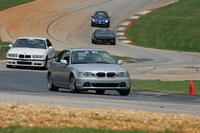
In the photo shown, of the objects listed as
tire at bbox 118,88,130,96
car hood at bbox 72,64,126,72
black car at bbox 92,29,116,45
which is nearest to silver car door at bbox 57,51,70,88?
car hood at bbox 72,64,126,72

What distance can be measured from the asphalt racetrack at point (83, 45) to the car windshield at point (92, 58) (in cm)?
97

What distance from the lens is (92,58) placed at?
868 inches

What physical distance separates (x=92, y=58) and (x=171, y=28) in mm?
46056

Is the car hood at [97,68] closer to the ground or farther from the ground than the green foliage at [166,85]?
farther from the ground

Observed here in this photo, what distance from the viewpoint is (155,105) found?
1781 centimetres

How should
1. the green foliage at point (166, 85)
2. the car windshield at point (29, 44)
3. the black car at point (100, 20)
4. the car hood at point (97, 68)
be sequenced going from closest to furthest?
1. the car hood at point (97, 68)
2. the green foliage at point (166, 85)
3. the car windshield at point (29, 44)
4. the black car at point (100, 20)

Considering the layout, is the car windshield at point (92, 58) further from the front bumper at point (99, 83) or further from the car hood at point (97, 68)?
the front bumper at point (99, 83)

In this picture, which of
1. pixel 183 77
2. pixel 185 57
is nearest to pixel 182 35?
pixel 185 57

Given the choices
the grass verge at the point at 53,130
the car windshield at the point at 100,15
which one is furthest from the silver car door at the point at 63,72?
the car windshield at the point at 100,15

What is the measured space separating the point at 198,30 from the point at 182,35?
9.08ft

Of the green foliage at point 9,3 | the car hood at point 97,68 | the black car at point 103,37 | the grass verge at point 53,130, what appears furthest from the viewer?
the green foliage at point 9,3

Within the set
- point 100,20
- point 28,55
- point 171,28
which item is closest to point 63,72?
point 28,55

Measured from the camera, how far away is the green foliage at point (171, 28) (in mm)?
60469

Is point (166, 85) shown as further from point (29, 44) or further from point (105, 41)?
point (105, 41)
